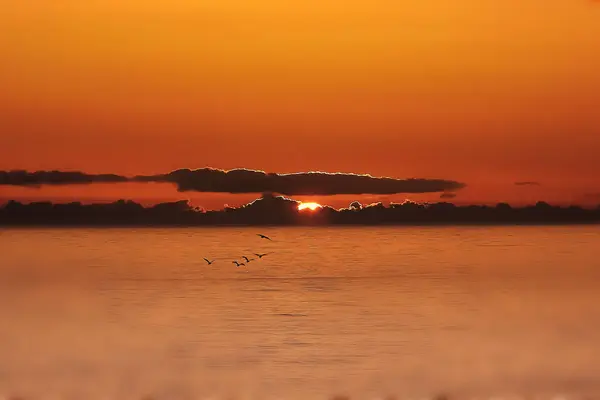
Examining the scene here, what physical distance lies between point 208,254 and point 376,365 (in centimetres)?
12922

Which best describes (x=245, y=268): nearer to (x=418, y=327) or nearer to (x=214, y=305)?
(x=214, y=305)

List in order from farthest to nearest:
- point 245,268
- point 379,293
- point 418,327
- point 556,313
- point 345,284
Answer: point 245,268 → point 345,284 → point 379,293 → point 556,313 → point 418,327

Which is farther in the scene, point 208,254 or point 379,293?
point 208,254

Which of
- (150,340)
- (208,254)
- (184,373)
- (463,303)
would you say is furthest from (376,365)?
(208,254)

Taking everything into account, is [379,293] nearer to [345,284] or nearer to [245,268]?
[345,284]

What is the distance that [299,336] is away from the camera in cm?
4900

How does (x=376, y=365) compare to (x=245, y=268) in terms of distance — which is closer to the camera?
(x=376, y=365)

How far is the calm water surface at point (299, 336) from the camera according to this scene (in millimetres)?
35125

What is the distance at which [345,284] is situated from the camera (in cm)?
9112

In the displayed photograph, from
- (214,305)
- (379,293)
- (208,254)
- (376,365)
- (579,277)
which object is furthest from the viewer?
(208,254)

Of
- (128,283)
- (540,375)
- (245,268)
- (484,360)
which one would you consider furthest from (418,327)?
(245,268)

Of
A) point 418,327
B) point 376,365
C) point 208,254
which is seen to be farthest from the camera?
point 208,254

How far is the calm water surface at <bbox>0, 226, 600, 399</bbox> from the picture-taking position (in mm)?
35125

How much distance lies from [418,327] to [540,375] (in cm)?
1661
